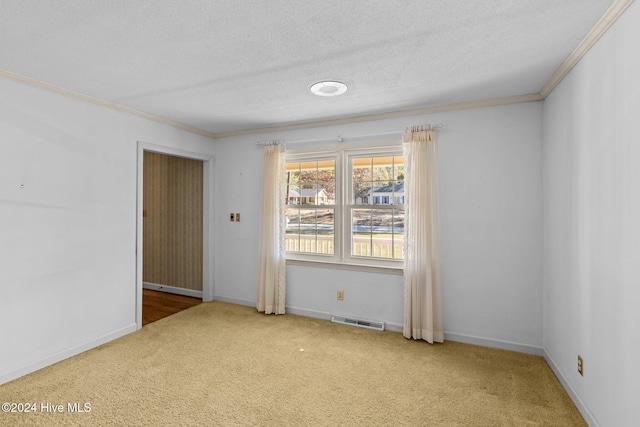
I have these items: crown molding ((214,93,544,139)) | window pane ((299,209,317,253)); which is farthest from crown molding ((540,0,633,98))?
window pane ((299,209,317,253))

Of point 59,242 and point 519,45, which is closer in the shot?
point 519,45

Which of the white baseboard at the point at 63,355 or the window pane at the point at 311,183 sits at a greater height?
the window pane at the point at 311,183

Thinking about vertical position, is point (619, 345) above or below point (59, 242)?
below

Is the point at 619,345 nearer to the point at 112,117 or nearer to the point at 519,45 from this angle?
the point at 519,45

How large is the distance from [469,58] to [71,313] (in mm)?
4025

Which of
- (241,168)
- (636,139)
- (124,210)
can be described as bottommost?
(124,210)

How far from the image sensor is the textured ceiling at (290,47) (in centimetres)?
167

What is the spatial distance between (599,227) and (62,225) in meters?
4.15

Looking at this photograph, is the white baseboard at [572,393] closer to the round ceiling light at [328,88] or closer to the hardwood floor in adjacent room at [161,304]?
the round ceiling light at [328,88]

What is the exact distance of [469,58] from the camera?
224cm

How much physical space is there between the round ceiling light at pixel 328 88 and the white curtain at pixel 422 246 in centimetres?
101

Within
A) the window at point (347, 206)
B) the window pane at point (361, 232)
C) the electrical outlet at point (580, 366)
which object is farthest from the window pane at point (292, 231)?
the electrical outlet at point (580, 366)

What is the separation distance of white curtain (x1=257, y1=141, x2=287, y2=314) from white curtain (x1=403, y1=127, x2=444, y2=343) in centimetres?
159

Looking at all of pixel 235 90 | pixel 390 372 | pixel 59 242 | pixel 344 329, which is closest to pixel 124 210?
pixel 59 242
